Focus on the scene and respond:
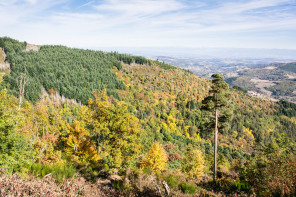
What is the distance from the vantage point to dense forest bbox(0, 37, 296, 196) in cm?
1034

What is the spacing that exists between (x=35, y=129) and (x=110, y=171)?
18.4 m

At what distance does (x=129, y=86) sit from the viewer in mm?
142875

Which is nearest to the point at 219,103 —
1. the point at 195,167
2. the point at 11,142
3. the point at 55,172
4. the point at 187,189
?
the point at 187,189

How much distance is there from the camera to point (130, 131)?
56.3 feet

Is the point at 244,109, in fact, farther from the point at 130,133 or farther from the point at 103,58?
the point at 130,133

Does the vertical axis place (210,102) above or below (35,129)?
above

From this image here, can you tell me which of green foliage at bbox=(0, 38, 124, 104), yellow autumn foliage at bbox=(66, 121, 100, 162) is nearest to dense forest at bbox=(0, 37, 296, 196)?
yellow autumn foliage at bbox=(66, 121, 100, 162)

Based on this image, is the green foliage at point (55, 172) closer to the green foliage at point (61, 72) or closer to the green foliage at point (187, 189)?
the green foliage at point (187, 189)

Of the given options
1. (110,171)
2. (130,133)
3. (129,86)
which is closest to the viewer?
(110,171)

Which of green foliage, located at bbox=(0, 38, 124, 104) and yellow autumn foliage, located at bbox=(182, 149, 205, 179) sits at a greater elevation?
green foliage, located at bbox=(0, 38, 124, 104)

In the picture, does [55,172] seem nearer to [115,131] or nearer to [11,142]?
[11,142]

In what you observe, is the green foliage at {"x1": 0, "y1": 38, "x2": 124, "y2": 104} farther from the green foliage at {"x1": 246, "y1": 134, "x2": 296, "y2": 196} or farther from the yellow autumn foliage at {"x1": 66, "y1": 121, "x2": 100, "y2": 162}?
the green foliage at {"x1": 246, "y1": 134, "x2": 296, "y2": 196}

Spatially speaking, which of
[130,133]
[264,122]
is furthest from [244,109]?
[130,133]

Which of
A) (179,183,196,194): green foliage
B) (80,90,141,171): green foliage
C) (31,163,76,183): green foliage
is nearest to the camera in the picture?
(31,163,76,183): green foliage
